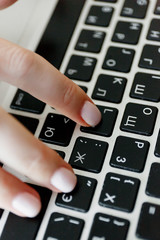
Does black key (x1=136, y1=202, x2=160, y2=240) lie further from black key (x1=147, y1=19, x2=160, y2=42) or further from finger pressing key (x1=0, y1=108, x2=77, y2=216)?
black key (x1=147, y1=19, x2=160, y2=42)

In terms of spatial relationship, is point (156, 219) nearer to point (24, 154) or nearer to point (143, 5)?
point (24, 154)

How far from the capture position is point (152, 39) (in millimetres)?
544

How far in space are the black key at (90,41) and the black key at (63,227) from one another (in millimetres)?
233

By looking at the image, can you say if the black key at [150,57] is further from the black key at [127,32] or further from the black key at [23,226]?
the black key at [23,226]

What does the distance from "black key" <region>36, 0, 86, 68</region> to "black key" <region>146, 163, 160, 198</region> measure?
0.64 feet

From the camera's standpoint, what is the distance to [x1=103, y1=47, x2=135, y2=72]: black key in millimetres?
524

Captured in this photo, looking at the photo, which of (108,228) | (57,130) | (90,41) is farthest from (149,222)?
(90,41)

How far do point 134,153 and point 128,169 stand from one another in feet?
0.07

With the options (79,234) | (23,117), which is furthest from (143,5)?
(79,234)

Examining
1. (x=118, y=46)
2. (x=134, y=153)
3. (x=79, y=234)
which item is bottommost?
(x=79, y=234)

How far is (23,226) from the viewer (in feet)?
1.40

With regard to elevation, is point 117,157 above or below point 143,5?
below

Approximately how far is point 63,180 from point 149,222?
96mm

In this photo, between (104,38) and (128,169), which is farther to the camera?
(104,38)
